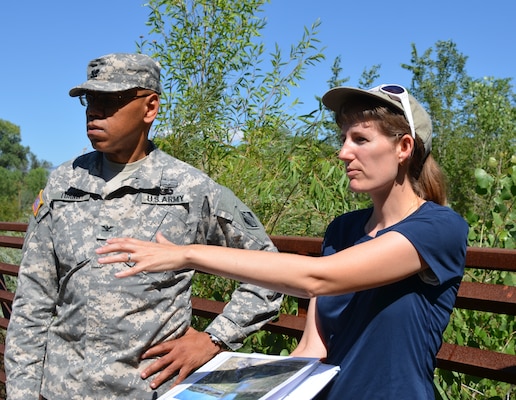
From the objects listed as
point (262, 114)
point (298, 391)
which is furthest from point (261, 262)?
point (262, 114)

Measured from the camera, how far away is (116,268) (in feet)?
6.72

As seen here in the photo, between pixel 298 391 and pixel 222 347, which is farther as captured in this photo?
pixel 222 347

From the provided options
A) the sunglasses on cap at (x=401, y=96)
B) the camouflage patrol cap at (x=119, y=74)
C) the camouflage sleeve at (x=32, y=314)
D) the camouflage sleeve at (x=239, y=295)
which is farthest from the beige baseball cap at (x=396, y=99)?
the camouflage sleeve at (x=32, y=314)

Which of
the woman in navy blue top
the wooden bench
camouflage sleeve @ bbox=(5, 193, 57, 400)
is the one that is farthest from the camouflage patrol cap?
the wooden bench

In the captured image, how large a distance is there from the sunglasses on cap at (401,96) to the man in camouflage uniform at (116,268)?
0.71 m

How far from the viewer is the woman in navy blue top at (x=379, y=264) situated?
1.51 meters

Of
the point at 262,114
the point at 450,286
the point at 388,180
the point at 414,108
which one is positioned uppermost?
the point at 262,114

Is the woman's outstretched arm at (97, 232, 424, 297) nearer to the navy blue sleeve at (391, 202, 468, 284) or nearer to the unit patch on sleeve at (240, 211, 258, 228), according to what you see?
the navy blue sleeve at (391, 202, 468, 284)

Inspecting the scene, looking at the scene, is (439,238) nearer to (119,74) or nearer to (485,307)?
(485,307)

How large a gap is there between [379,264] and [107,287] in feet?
2.87

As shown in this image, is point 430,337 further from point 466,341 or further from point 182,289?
point 466,341

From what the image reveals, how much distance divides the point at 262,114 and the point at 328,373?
387cm

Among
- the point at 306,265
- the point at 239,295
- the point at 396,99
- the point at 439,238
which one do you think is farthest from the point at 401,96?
the point at 239,295

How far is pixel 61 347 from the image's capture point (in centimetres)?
211
